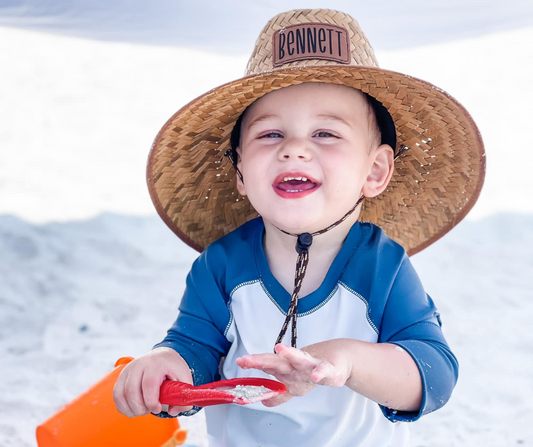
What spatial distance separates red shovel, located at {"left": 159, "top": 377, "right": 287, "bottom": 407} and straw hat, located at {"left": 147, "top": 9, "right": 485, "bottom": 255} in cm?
57

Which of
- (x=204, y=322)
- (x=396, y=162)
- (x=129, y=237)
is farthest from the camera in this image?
Result: (x=129, y=237)

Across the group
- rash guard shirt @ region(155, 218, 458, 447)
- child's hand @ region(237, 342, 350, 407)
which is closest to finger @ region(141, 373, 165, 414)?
rash guard shirt @ region(155, 218, 458, 447)

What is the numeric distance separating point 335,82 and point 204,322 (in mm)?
615

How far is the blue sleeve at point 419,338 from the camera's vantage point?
3.64ft

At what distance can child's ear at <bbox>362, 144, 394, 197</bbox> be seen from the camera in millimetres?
1376

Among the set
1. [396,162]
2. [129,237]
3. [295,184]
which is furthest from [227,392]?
[129,237]

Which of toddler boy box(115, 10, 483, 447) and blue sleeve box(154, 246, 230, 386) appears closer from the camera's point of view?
toddler boy box(115, 10, 483, 447)

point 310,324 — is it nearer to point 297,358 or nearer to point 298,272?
point 298,272

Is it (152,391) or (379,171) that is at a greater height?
(379,171)

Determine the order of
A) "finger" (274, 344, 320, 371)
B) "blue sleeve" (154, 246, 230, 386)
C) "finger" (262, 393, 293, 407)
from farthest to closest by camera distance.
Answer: "blue sleeve" (154, 246, 230, 386) < "finger" (262, 393, 293, 407) < "finger" (274, 344, 320, 371)

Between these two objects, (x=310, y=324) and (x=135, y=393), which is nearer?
(x=135, y=393)

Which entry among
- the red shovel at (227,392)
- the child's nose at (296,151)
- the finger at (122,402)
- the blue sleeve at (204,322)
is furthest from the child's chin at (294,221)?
the finger at (122,402)

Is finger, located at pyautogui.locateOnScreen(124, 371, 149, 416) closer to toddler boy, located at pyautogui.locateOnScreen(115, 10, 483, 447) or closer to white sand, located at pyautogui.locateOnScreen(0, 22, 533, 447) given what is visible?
toddler boy, located at pyautogui.locateOnScreen(115, 10, 483, 447)

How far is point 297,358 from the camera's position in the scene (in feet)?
2.97
